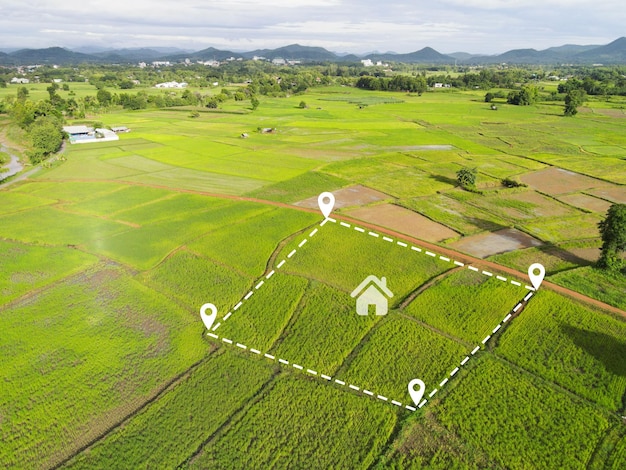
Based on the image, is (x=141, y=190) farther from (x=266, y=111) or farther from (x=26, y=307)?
(x=266, y=111)

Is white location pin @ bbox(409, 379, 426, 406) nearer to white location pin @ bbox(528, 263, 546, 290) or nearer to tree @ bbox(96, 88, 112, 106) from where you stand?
white location pin @ bbox(528, 263, 546, 290)

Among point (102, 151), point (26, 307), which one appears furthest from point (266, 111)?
point (26, 307)

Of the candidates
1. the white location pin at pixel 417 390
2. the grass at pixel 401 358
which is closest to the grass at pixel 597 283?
the grass at pixel 401 358

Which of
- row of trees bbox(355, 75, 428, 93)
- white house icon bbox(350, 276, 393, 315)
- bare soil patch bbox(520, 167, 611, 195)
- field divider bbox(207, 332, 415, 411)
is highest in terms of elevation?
row of trees bbox(355, 75, 428, 93)

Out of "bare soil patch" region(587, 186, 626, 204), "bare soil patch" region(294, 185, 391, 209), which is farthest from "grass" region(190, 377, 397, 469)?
"bare soil patch" region(587, 186, 626, 204)

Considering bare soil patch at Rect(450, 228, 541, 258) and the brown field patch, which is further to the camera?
the brown field patch

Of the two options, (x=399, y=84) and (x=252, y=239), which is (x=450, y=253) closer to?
(x=252, y=239)
